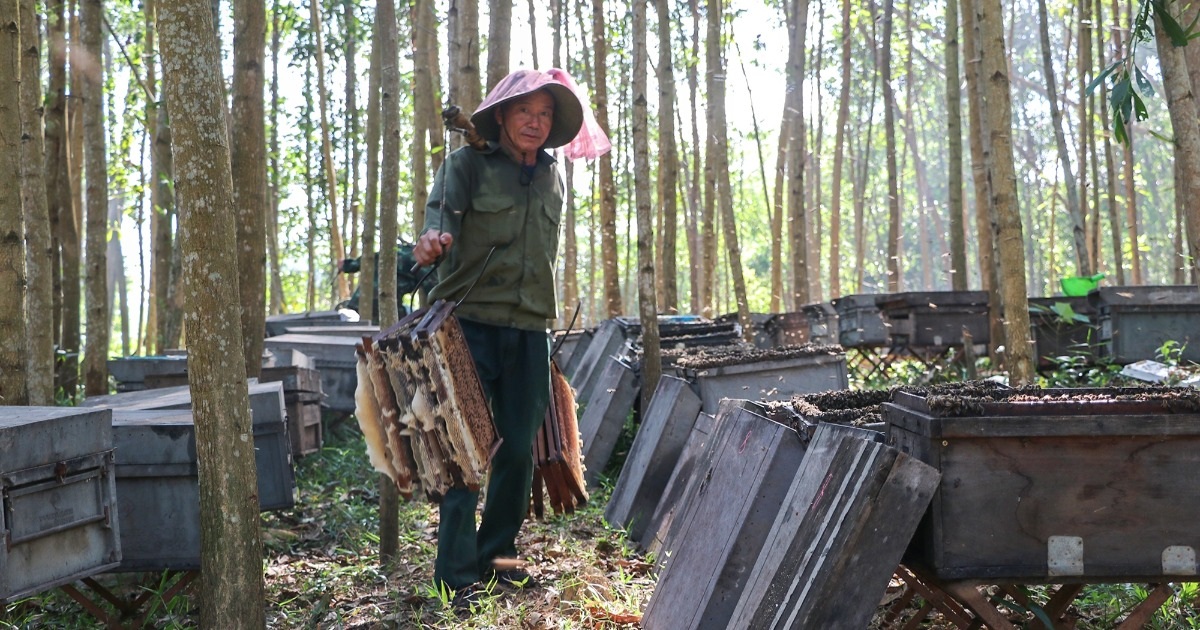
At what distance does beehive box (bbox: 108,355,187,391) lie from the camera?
6102mm

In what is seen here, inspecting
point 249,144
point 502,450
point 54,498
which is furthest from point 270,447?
point 249,144

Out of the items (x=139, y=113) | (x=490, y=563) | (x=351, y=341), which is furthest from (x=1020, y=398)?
(x=139, y=113)

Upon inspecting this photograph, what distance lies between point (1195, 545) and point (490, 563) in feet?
8.27

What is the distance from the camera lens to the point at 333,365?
7559 mm

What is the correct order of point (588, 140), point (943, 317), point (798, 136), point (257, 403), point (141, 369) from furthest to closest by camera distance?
1. point (798, 136)
2. point (943, 317)
3. point (141, 369)
4. point (588, 140)
5. point (257, 403)

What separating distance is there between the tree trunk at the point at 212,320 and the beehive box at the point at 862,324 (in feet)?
23.2

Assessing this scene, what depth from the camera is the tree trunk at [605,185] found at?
9.16 m

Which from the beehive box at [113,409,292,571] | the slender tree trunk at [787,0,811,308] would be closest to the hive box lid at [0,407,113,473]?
the beehive box at [113,409,292,571]

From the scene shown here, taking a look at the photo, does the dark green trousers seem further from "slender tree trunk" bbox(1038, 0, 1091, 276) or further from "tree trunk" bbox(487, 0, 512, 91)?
"slender tree trunk" bbox(1038, 0, 1091, 276)

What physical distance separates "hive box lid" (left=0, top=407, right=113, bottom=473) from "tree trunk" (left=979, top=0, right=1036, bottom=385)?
373cm

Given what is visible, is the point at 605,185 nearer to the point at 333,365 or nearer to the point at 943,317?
the point at 943,317

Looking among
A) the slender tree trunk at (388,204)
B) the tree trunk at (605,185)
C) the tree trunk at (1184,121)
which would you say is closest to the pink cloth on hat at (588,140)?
the slender tree trunk at (388,204)

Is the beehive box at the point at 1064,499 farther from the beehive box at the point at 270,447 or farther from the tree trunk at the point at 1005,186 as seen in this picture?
the beehive box at the point at 270,447

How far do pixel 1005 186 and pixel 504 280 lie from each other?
92.9 inches
